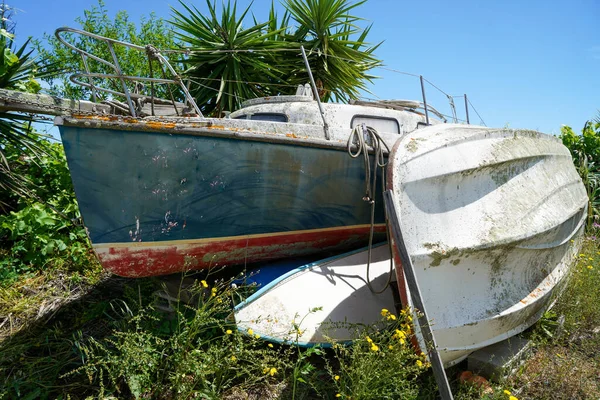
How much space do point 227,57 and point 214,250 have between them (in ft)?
20.7

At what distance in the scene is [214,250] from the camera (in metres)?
4.02

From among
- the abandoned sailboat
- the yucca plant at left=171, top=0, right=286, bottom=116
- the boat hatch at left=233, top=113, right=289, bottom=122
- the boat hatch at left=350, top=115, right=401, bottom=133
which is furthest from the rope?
the yucca plant at left=171, top=0, right=286, bottom=116

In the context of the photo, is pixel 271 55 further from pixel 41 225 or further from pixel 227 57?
pixel 41 225

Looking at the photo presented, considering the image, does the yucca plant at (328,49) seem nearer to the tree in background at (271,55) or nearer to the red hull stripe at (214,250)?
the tree in background at (271,55)

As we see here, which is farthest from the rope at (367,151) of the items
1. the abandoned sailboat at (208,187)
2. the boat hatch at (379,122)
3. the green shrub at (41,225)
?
the green shrub at (41,225)

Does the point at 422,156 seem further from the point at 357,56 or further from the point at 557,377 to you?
the point at 357,56

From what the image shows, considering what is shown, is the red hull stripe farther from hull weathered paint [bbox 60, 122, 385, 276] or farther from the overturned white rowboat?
the overturned white rowboat

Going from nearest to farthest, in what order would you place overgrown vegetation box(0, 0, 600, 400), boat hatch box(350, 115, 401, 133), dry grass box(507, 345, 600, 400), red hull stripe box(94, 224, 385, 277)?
overgrown vegetation box(0, 0, 600, 400), dry grass box(507, 345, 600, 400), red hull stripe box(94, 224, 385, 277), boat hatch box(350, 115, 401, 133)

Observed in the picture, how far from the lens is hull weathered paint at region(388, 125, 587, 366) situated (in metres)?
3.22

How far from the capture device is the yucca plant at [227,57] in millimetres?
9312

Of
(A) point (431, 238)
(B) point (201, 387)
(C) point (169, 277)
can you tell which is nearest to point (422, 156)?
(A) point (431, 238)

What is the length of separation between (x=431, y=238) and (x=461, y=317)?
0.61 m

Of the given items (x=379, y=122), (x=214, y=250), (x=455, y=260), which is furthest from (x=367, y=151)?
(x=214, y=250)

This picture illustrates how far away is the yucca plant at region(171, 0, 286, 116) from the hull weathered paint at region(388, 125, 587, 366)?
6025 mm
